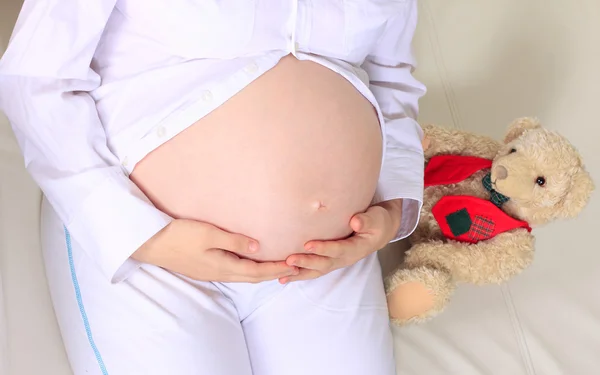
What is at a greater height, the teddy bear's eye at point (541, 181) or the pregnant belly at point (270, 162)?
the pregnant belly at point (270, 162)

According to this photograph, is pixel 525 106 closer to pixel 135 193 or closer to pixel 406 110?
pixel 406 110

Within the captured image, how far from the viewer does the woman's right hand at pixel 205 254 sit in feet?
2.32

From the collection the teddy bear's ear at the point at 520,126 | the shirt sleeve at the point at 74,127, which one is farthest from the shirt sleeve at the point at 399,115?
the shirt sleeve at the point at 74,127

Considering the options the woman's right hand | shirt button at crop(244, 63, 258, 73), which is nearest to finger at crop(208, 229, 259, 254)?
the woman's right hand

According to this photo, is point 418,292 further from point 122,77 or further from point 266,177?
point 122,77

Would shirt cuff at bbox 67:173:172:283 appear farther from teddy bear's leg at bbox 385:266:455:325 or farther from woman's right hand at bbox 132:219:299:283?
teddy bear's leg at bbox 385:266:455:325

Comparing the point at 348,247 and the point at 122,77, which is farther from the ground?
the point at 122,77

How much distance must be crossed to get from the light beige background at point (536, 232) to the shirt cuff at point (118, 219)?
0.48 feet

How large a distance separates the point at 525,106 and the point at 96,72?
920 mm

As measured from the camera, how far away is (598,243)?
116cm

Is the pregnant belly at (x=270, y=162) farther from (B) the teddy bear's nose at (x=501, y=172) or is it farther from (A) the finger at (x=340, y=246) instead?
(B) the teddy bear's nose at (x=501, y=172)

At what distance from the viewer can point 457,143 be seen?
3.62 feet

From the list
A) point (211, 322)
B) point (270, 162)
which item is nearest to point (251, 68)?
point (270, 162)

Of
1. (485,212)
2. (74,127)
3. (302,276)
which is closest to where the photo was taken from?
(74,127)
